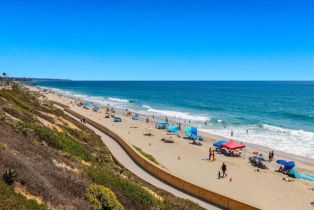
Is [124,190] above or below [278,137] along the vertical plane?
above

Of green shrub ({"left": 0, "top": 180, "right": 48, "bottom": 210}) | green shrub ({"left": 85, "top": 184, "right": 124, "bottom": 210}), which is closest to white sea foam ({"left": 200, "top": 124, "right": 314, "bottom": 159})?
green shrub ({"left": 85, "top": 184, "right": 124, "bottom": 210})

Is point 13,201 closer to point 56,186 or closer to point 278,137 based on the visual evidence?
point 56,186

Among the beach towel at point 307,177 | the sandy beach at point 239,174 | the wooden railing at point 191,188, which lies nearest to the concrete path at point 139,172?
the wooden railing at point 191,188

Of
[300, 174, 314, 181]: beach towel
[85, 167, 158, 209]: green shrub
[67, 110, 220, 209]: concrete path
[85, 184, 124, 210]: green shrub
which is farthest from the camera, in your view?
[300, 174, 314, 181]: beach towel

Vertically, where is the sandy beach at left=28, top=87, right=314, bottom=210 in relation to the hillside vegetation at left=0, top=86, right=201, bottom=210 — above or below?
below

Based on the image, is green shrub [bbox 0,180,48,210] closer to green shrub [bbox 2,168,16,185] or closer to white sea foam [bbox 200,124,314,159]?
green shrub [bbox 2,168,16,185]

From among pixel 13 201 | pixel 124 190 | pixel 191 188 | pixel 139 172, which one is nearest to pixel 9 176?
pixel 13 201
